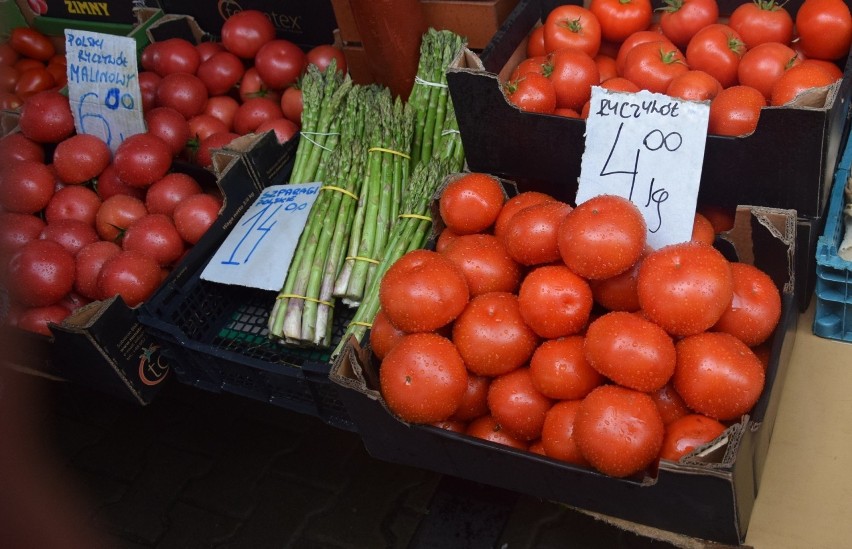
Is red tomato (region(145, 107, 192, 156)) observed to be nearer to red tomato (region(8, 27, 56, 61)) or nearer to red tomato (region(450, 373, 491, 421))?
red tomato (region(8, 27, 56, 61))

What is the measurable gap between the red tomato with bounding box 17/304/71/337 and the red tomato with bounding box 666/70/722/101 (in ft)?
7.41

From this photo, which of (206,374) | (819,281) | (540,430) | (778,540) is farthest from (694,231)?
(206,374)

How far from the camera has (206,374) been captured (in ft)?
8.20

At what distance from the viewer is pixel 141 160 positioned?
294cm

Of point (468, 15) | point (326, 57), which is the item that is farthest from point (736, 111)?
point (326, 57)

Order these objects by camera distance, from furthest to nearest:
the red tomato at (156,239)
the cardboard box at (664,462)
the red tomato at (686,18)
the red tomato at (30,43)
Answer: the red tomato at (30,43) < the red tomato at (156,239) < the red tomato at (686,18) < the cardboard box at (664,462)

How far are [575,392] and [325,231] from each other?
51.3 inches

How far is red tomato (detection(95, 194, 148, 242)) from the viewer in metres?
2.94

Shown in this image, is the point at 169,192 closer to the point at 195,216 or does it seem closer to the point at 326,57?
the point at 195,216

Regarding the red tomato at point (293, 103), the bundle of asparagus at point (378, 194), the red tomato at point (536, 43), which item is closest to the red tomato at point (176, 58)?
the red tomato at point (293, 103)

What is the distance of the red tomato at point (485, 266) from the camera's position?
73.0 inches

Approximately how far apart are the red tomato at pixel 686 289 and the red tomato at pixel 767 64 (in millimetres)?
680

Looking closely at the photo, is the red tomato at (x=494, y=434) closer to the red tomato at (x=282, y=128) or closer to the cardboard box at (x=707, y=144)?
the cardboard box at (x=707, y=144)

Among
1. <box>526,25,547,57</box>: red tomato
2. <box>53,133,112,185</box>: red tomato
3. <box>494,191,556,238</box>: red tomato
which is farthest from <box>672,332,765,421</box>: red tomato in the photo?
<box>53,133,112,185</box>: red tomato
